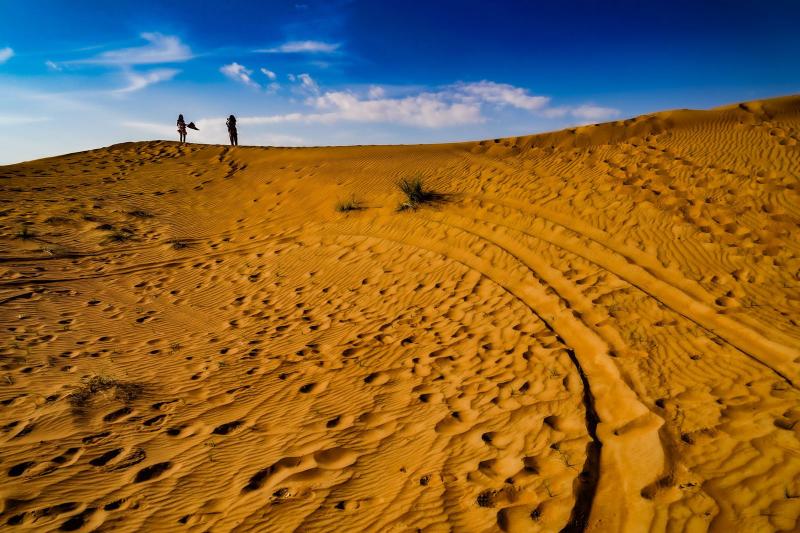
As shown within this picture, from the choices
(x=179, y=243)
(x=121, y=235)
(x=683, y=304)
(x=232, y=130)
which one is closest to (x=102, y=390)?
(x=179, y=243)

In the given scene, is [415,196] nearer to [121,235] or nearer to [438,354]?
[438,354]

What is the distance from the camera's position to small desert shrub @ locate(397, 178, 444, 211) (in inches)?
380

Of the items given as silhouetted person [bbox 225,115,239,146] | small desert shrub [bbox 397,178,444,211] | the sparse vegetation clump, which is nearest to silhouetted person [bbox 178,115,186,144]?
silhouetted person [bbox 225,115,239,146]

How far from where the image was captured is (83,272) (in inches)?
328

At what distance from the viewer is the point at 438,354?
504 cm

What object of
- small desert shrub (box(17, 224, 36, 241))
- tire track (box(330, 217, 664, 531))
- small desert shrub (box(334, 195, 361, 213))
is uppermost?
small desert shrub (box(334, 195, 361, 213))

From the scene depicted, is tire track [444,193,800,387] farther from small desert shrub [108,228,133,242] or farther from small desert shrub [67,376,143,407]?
small desert shrub [108,228,133,242]

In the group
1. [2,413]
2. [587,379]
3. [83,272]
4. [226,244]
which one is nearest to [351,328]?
[587,379]

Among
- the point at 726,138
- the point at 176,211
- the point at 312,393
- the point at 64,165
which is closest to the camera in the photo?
the point at 312,393

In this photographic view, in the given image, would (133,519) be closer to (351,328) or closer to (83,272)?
(351,328)

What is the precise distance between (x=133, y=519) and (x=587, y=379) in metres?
4.00

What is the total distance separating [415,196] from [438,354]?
214 inches

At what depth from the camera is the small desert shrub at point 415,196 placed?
9.65 m

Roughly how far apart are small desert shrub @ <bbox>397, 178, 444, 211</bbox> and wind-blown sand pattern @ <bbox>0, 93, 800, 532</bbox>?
255 millimetres
